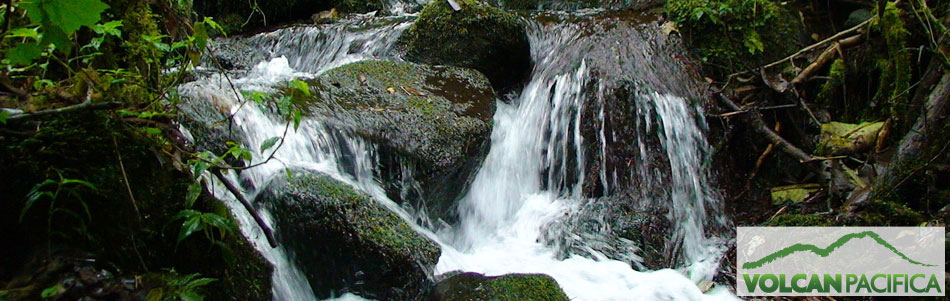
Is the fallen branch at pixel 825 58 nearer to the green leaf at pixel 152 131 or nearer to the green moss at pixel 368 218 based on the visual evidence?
the green moss at pixel 368 218

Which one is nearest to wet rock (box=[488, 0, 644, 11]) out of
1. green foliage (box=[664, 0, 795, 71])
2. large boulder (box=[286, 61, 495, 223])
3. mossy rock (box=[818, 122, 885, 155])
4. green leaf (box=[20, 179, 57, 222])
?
green foliage (box=[664, 0, 795, 71])

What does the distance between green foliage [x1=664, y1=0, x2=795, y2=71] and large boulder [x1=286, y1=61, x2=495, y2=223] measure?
224 cm

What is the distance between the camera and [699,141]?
16.3 ft

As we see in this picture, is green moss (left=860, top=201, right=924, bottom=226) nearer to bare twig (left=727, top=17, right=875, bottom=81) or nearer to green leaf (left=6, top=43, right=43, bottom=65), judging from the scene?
bare twig (left=727, top=17, right=875, bottom=81)

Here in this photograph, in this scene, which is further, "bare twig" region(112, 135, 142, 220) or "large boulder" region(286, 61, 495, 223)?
"large boulder" region(286, 61, 495, 223)

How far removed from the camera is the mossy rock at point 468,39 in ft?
18.6

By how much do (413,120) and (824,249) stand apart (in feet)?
9.15

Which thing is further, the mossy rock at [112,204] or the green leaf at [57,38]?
the mossy rock at [112,204]

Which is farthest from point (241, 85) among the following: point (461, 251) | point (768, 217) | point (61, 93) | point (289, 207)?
point (768, 217)

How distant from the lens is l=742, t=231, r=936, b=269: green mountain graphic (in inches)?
140

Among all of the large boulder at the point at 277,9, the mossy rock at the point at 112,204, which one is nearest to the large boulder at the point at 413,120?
the mossy rock at the point at 112,204

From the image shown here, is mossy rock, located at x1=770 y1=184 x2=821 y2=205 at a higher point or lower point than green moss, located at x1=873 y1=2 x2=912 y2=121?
lower

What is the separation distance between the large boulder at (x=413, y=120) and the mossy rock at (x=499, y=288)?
0.88 meters

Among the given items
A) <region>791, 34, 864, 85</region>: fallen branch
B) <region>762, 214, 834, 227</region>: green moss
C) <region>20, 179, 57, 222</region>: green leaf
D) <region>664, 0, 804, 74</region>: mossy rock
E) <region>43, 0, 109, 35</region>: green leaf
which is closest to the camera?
<region>43, 0, 109, 35</region>: green leaf
